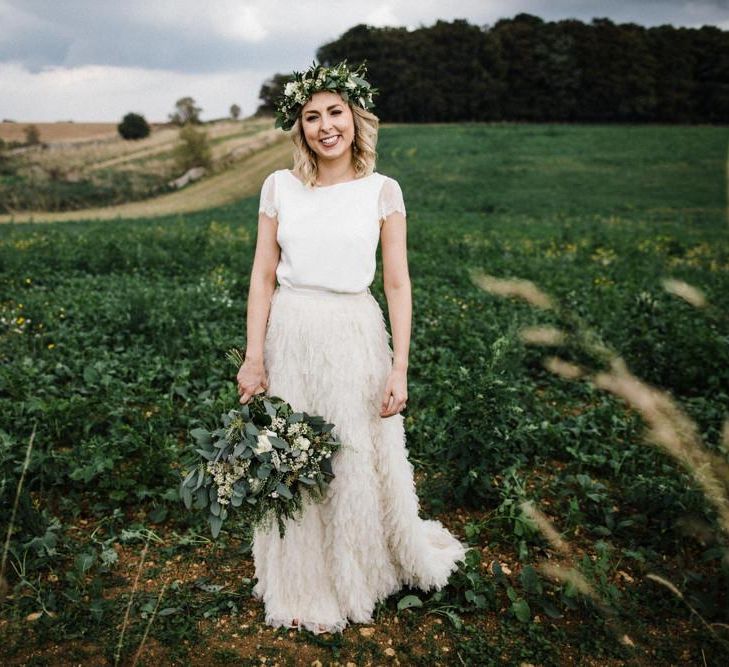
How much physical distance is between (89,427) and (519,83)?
58.2 meters

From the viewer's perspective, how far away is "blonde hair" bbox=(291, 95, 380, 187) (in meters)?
2.73

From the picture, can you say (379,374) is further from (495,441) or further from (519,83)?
(519,83)

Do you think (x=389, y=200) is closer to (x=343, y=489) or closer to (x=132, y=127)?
(x=343, y=489)

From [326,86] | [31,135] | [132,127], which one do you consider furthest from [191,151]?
[326,86]

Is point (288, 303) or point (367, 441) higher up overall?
point (288, 303)

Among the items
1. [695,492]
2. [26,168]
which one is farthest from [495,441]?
[26,168]

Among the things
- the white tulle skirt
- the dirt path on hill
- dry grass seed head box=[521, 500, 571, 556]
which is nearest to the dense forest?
the dirt path on hill

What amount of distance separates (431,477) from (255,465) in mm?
2102

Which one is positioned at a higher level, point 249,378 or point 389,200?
point 389,200

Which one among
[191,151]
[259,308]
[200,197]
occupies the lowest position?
[200,197]

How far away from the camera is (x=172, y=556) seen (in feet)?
11.2

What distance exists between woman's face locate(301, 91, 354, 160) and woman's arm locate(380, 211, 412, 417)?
0.41 metres

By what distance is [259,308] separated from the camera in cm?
282

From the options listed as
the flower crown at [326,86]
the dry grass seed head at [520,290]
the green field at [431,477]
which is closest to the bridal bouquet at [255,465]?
the green field at [431,477]
